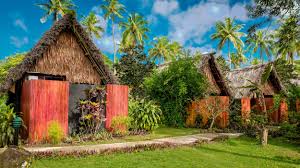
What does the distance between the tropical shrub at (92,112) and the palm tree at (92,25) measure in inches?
1095

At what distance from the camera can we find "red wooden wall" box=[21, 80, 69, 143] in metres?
9.66

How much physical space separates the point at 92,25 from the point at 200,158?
3374 centimetres

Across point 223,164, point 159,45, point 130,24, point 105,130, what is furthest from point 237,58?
point 223,164

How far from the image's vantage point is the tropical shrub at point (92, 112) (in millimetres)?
11174

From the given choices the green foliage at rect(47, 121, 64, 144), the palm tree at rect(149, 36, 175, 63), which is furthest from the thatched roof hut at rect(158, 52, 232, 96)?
the palm tree at rect(149, 36, 175, 63)

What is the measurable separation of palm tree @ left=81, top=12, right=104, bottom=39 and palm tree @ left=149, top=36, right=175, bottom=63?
33.0 feet

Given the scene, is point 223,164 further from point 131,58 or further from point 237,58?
point 237,58

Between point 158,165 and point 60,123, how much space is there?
193 inches

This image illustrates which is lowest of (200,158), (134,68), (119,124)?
(200,158)

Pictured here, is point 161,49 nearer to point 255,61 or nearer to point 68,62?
point 255,61

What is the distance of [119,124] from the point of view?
12.0 metres

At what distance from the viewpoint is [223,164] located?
7160 mm

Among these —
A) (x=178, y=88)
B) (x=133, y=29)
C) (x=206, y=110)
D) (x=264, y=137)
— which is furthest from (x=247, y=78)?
(x=133, y=29)

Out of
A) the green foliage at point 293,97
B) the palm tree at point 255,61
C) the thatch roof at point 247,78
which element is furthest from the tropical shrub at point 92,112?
the palm tree at point 255,61
